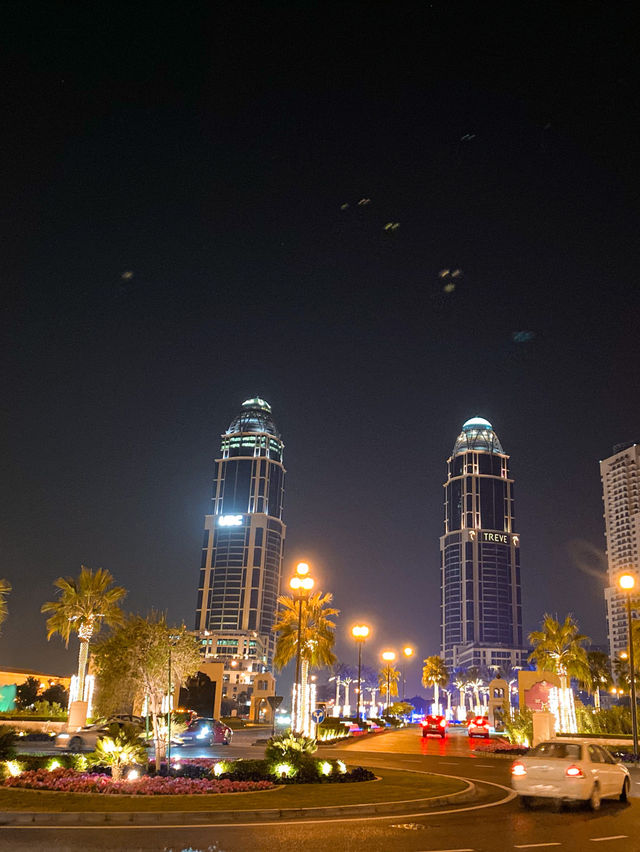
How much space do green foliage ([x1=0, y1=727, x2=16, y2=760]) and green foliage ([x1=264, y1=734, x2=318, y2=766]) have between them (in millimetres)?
6589

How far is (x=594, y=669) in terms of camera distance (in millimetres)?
100812

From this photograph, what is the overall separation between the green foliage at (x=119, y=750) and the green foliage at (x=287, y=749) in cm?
370

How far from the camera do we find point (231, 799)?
16266 mm

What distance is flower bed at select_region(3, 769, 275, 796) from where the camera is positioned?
16438mm

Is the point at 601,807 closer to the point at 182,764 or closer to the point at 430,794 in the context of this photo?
the point at 430,794

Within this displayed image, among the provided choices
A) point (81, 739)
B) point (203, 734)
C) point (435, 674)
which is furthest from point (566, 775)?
point (435, 674)

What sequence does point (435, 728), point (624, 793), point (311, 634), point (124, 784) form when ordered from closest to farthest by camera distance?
point (124, 784) < point (624, 793) < point (311, 634) < point (435, 728)

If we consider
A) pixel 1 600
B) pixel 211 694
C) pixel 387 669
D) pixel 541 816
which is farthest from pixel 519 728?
pixel 387 669

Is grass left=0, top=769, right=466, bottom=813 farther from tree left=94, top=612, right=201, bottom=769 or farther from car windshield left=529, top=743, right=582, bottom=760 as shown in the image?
tree left=94, top=612, right=201, bottom=769

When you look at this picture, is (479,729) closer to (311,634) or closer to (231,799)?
(311,634)

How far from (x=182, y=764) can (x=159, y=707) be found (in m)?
2.00

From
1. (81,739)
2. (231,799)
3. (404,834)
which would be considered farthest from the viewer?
(81,739)

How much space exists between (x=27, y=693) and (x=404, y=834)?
304 ft

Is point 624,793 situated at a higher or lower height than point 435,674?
lower
